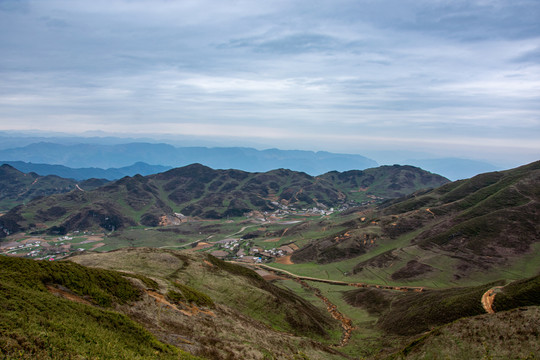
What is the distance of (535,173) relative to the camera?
426ft

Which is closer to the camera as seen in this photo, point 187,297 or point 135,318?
point 135,318

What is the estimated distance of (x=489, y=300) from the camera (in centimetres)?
4400

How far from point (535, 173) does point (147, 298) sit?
560 ft

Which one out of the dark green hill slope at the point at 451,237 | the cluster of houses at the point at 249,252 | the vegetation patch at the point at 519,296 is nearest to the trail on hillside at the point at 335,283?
the dark green hill slope at the point at 451,237

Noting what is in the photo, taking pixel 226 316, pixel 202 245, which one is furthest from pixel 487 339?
pixel 202 245

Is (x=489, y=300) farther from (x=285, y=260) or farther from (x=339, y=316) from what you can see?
(x=285, y=260)

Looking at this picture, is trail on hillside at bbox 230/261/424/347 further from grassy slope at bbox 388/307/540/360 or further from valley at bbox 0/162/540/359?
grassy slope at bbox 388/307/540/360

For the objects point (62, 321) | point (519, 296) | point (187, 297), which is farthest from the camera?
point (519, 296)

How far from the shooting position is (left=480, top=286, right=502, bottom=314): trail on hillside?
4214 cm

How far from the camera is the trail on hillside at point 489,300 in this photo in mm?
42144

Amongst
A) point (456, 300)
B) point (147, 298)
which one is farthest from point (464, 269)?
point (147, 298)

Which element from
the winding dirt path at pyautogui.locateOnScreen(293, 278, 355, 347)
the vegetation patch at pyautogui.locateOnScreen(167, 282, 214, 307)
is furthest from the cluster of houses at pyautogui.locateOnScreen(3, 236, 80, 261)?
the vegetation patch at pyautogui.locateOnScreen(167, 282, 214, 307)

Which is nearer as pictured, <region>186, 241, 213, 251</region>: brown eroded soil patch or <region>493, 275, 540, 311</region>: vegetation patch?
<region>493, 275, 540, 311</region>: vegetation patch

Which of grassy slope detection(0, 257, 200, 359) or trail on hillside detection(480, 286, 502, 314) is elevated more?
grassy slope detection(0, 257, 200, 359)
